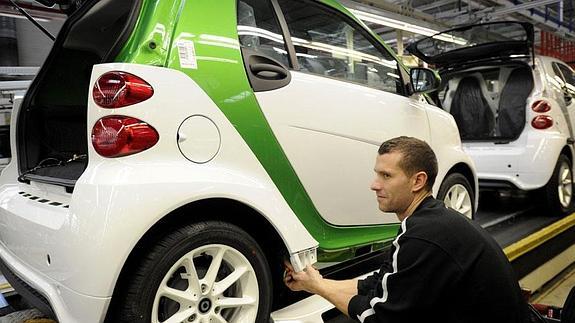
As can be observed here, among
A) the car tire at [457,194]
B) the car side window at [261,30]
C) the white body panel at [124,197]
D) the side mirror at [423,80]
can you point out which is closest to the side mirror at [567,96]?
the car tire at [457,194]

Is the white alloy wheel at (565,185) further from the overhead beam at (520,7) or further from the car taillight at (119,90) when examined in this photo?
the car taillight at (119,90)

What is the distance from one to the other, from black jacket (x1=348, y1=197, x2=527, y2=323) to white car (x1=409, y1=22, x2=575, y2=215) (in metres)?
2.77

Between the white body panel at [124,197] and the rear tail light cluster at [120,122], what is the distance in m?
0.02

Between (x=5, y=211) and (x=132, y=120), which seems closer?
(x=132, y=120)

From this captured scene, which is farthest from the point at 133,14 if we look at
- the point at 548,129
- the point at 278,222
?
the point at 548,129

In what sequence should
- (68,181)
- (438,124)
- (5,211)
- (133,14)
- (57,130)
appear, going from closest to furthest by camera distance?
(133,14) < (68,181) < (5,211) < (57,130) < (438,124)

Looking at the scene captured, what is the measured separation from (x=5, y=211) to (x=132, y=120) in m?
0.78

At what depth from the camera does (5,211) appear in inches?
64.1

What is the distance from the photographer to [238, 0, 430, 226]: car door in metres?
1.66

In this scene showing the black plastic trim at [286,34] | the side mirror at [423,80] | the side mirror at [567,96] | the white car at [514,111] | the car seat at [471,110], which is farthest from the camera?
the car seat at [471,110]

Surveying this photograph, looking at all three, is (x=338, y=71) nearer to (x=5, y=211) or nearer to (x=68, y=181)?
(x=68, y=181)

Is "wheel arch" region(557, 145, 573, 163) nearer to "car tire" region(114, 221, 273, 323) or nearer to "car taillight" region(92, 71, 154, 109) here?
"car tire" region(114, 221, 273, 323)

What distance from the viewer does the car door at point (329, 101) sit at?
5.45ft

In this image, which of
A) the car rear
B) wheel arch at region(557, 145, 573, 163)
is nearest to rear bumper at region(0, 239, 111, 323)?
the car rear
